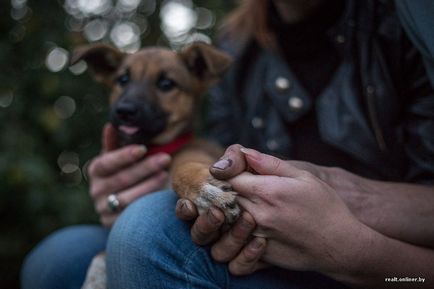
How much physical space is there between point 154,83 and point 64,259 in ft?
3.65

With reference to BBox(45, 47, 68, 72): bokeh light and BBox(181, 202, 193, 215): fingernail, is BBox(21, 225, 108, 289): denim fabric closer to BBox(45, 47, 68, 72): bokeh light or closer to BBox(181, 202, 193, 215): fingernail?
BBox(181, 202, 193, 215): fingernail

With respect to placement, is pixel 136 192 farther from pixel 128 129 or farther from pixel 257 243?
pixel 257 243

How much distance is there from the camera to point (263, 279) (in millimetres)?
1525

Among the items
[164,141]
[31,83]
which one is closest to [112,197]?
[164,141]

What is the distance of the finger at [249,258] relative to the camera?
4.65ft

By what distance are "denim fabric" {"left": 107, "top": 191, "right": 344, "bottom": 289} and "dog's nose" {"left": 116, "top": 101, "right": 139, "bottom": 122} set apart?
1.00 meters

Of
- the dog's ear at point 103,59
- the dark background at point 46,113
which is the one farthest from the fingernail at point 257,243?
the dark background at point 46,113

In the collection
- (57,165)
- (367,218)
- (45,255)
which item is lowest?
(57,165)

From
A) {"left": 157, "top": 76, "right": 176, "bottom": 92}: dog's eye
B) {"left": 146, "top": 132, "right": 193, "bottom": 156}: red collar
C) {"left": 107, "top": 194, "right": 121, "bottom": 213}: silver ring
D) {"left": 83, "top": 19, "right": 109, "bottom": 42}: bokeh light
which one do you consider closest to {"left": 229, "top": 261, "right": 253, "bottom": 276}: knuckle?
{"left": 107, "top": 194, "right": 121, "bottom": 213}: silver ring

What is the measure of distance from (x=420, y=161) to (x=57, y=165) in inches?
104

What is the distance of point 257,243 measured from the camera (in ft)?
4.63

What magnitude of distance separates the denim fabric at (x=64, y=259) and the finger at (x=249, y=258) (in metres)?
0.94

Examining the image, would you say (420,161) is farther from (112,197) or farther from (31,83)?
(31,83)

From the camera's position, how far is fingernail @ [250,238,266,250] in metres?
1.41
